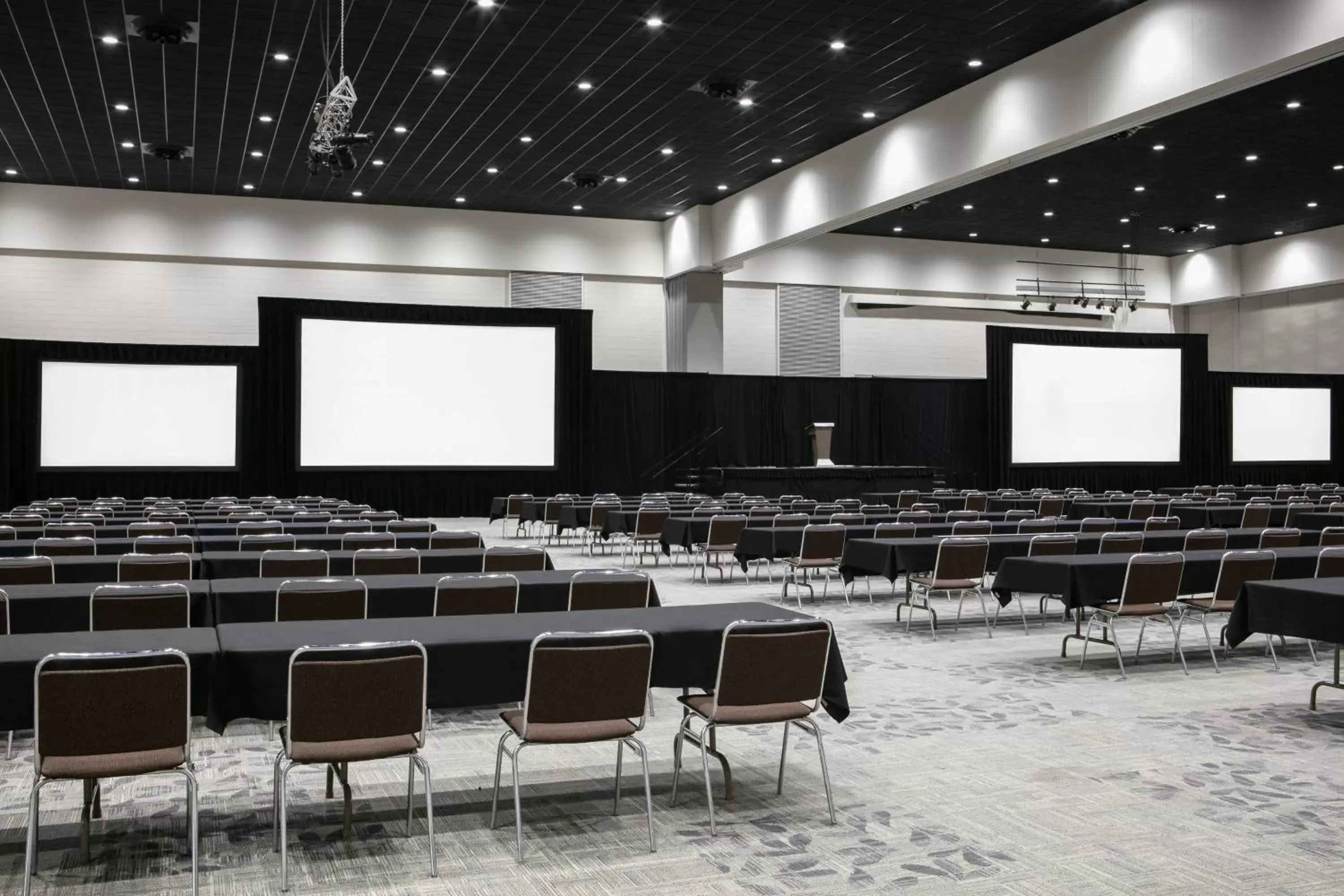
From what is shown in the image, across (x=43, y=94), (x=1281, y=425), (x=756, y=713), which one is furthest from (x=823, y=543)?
(x=1281, y=425)

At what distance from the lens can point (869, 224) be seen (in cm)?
2503

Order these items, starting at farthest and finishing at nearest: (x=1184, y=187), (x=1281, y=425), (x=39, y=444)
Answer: (x=1281, y=425) → (x=1184, y=187) → (x=39, y=444)

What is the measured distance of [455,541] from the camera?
891 centimetres

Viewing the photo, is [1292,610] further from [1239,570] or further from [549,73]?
[549,73]

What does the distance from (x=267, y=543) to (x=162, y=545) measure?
0.75 m

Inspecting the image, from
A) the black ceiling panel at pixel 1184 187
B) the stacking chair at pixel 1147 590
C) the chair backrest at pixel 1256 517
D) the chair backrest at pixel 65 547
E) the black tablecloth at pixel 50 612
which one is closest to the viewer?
the black tablecloth at pixel 50 612

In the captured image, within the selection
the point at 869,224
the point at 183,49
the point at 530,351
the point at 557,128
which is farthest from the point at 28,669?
the point at 869,224

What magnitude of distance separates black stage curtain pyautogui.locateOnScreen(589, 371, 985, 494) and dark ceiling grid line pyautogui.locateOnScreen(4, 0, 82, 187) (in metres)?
10.5

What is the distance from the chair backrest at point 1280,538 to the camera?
9.80 meters

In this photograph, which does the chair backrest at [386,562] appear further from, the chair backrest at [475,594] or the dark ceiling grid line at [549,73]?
the dark ceiling grid line at [549,73]

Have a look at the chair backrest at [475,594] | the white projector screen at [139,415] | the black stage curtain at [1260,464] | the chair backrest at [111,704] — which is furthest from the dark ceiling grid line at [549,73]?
the black stage curtain at [1260,464]

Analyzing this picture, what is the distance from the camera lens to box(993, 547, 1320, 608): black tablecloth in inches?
297

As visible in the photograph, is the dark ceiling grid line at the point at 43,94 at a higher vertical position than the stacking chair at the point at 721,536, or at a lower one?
higher

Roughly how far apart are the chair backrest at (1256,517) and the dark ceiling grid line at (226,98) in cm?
1306
